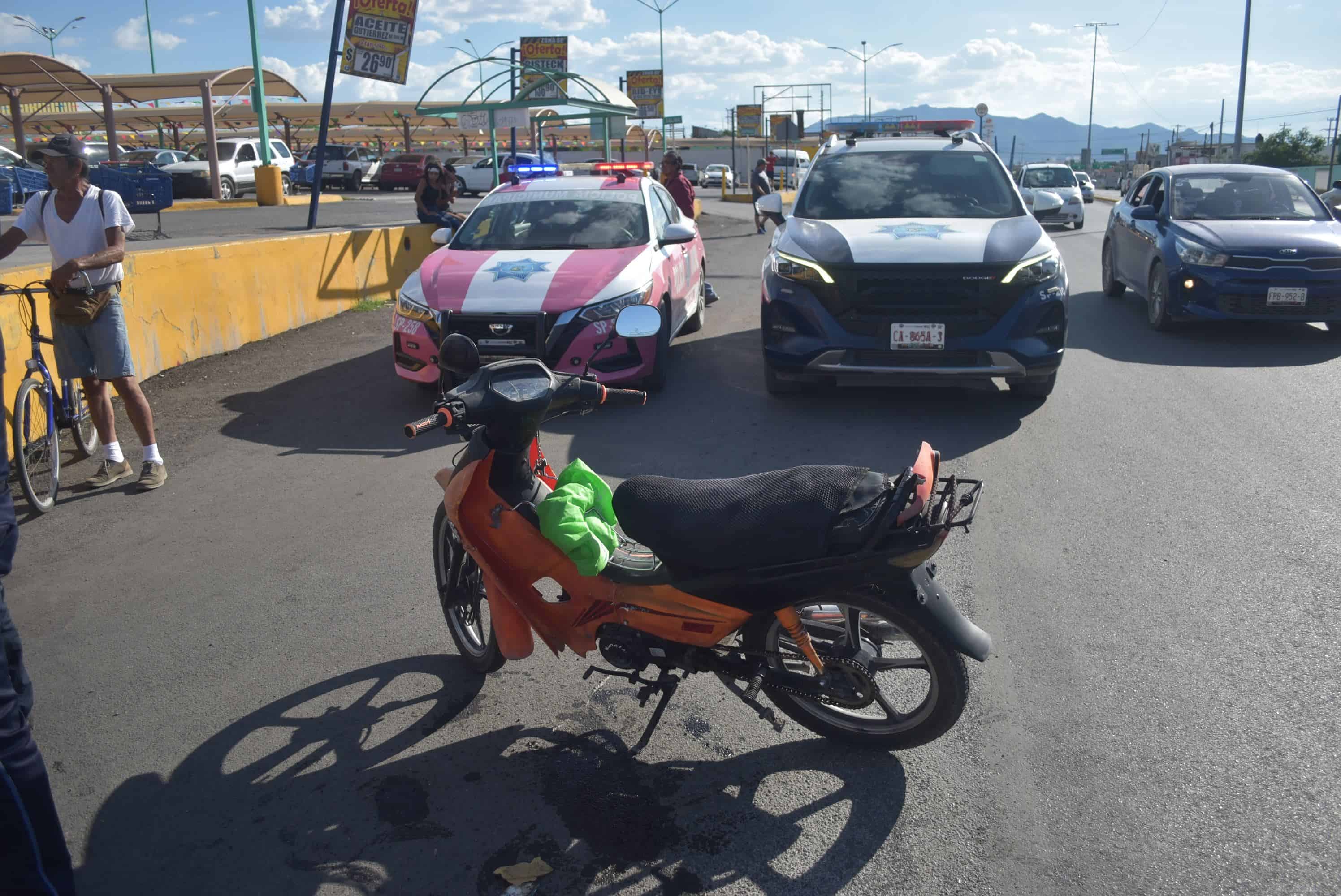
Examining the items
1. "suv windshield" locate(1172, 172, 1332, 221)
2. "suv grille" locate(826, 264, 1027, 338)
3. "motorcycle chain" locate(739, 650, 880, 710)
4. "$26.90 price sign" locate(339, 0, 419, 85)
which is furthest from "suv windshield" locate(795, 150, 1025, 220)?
"$26.90 price sign" locate(339, 0, 419, 85)

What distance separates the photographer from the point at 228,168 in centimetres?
3020

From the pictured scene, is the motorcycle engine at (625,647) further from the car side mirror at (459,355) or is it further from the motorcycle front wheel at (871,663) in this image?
the car side mirror at (459,355)

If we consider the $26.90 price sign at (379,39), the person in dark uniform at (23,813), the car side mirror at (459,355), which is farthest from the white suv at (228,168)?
the person in dark uniform at (23,813)

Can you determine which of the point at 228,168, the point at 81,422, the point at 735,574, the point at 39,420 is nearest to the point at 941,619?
the point at 735,574

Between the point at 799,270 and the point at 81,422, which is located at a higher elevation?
the point at 799,270

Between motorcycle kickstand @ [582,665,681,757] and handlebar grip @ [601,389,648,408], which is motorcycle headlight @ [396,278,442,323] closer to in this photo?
handlebar grip @ [601,389,648,408]

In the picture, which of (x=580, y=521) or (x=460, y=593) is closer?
(x=580, y=521)

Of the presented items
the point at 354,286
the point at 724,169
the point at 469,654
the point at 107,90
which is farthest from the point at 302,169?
the point at 469,654

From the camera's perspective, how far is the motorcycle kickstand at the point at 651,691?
10.8 feet

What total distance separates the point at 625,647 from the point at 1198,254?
862 cm

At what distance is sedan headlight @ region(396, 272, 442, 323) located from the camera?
7531 millimetres

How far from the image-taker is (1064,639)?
3.97m

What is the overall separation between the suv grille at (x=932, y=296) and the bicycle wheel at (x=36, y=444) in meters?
4.95

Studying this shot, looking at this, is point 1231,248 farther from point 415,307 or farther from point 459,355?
point 459,355
